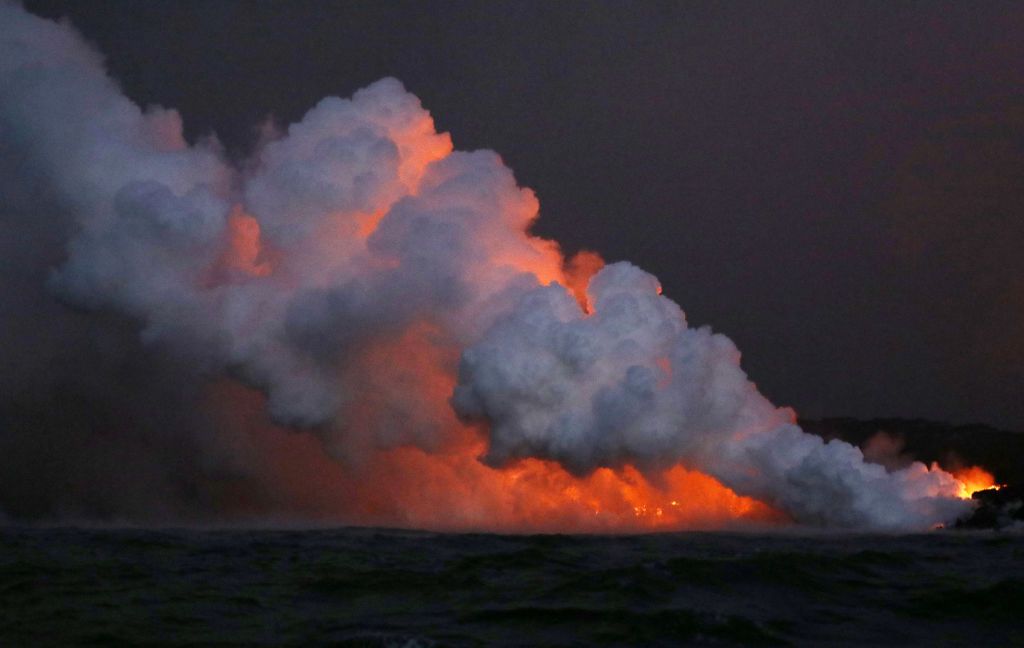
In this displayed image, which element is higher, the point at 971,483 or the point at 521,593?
the point at 971,483

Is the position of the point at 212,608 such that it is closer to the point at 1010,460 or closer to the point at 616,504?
the point at 616,504

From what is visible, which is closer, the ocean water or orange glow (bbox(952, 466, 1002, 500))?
the ocean water

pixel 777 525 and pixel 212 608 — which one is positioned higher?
pixel 777 525

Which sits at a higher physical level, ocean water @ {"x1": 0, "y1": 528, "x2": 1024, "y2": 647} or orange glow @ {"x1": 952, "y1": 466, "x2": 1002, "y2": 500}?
orange glow @ {"x1": 952, "y1": 466, "x2": 1002, "y2": 500}

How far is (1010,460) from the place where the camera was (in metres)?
66.4

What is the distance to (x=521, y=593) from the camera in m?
22.2

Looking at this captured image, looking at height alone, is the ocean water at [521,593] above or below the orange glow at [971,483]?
below

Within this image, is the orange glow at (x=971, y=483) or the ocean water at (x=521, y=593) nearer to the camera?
the ocean water at (x=521, y=593)

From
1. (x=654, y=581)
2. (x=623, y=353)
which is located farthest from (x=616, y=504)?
(x=654, y=581)

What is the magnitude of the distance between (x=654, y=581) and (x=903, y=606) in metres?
4.62

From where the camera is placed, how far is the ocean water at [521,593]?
18641mm

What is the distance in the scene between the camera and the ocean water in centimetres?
1864

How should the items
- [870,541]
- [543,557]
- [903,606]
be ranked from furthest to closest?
1. [870,541]
2. [543,557]
3. [903,606]

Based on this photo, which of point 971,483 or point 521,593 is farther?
point 971,483
